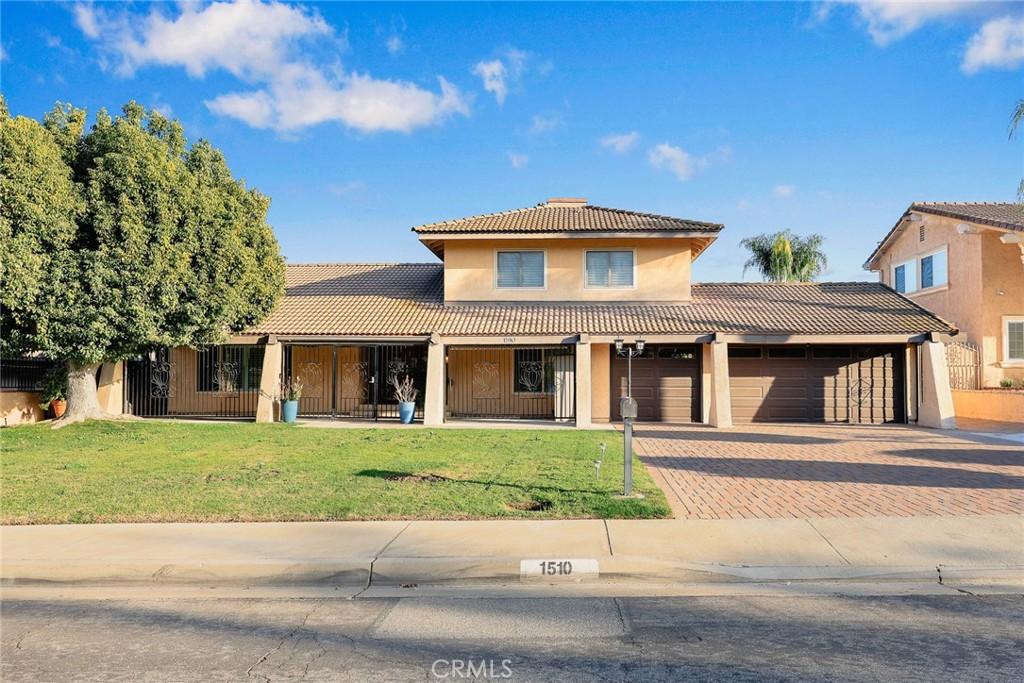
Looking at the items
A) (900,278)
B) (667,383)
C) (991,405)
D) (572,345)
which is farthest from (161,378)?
(900,278)

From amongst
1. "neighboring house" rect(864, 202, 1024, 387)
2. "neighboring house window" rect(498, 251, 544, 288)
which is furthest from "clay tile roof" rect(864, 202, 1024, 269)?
"neighboring house window" rect(498, 251, 544, 288)

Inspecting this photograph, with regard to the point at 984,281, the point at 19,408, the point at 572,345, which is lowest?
the point at 19,408

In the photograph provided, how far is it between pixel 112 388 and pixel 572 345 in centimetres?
1327

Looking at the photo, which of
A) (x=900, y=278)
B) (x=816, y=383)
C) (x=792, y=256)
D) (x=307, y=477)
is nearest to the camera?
(x=307, y=477)

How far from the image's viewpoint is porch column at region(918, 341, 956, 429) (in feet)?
65.1

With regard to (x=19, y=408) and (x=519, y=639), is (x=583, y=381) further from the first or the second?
(x=519, y=639)

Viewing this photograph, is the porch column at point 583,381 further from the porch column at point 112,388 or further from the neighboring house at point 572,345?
the porch column at point 112,388

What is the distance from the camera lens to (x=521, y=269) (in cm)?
2336

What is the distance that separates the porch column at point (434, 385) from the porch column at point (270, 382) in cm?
422

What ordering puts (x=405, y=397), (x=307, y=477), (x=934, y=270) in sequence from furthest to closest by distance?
(x=934, y=270) → (x=405, y=397) → (x=307, y=477)

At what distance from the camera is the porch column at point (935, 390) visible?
65.1ft

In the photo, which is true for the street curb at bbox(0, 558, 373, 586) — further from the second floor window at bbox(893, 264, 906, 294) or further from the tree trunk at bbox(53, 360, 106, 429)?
the second floor window at bbox(893, 264, 906, 294)

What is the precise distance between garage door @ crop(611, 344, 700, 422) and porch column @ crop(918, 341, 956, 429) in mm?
5807

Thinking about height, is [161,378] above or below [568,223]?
below
